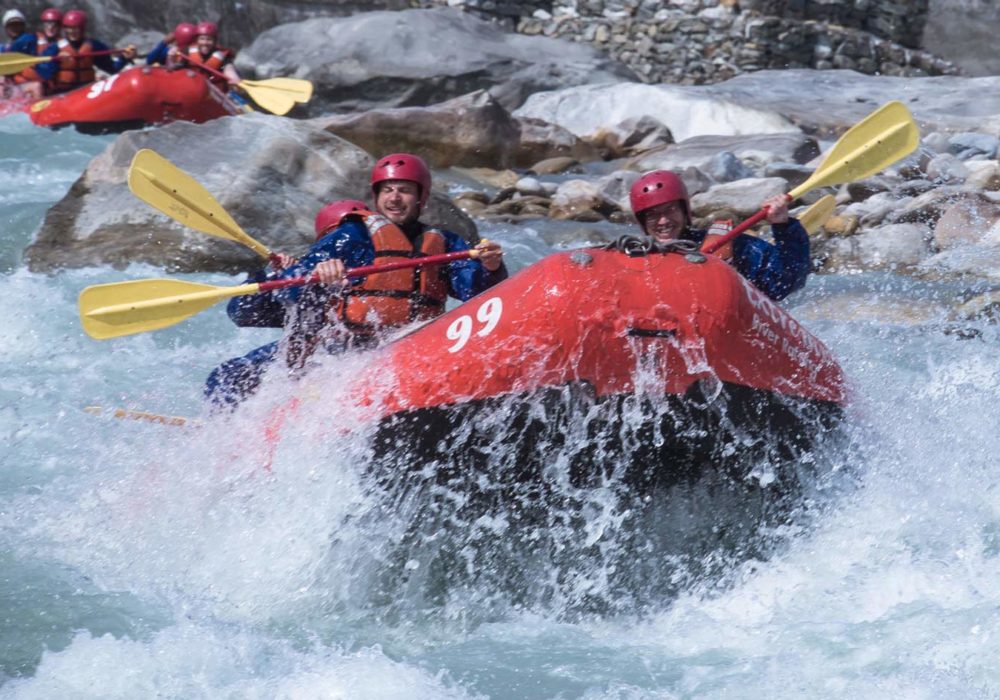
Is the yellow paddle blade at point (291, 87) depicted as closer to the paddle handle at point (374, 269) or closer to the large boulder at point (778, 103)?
the large boulder at point (778, 103)

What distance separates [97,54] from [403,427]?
32.1ft

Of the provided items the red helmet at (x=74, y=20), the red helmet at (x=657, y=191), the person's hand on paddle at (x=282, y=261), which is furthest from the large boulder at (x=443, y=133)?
the red helmet at (x=657, y=191)

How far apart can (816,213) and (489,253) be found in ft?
4.55

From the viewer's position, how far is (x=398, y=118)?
1059 centimetres

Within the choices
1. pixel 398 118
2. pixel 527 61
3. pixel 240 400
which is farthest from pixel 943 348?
pixel 527 61

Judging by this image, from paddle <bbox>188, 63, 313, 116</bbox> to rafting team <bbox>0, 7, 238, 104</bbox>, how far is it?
49.3 inches

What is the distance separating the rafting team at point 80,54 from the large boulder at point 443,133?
4.28 feet

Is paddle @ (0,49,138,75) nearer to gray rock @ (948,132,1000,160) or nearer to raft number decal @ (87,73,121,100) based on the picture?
raft number decal @ (87,73,121,100)

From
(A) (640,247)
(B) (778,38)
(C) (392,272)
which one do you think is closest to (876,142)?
(A) (640,247)

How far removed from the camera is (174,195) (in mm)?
4953

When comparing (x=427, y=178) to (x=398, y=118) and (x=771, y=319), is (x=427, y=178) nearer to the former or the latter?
(x=771, y=319)

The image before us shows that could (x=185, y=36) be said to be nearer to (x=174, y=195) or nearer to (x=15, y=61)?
(x=15, y=61)

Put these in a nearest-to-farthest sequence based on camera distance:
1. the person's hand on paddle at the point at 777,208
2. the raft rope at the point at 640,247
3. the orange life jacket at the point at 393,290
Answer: the raft rope at the point at 640,247 < the person's hand on paddle at the point at 777,208 < the orange life jacket at the point at 393,290

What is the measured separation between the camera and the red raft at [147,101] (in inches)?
416
